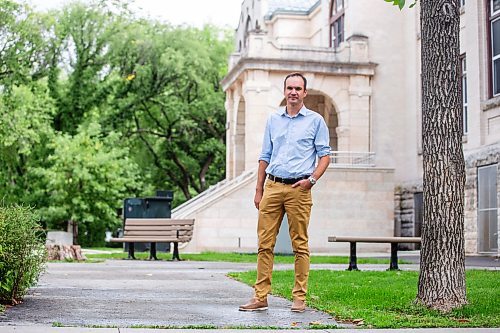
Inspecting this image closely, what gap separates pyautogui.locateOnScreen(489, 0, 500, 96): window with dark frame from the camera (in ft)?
92.9

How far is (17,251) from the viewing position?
848 cm

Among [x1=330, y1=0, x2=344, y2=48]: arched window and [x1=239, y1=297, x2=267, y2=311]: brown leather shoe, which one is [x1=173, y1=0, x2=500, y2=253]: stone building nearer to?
[x1=330, y1=0, x2=344, y2=48]: arched window

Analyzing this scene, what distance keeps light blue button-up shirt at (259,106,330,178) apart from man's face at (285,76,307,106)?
0.44 ft

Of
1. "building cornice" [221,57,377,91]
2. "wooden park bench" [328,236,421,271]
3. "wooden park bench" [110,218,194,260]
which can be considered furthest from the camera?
"building cornice" [221,57,377,91]

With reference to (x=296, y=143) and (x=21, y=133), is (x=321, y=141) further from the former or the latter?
(x=21, y=133)

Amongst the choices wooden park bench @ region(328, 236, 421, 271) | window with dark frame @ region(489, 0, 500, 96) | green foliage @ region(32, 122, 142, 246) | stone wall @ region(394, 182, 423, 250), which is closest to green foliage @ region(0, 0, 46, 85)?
green foliage @ region(32, 122, 142, 246)

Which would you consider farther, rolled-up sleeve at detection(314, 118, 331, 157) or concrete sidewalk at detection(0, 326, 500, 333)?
rolled-up sleeve at detection(314, 118, 331, 157)

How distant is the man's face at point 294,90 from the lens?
27.9ft

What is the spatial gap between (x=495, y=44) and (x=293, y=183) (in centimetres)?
2168

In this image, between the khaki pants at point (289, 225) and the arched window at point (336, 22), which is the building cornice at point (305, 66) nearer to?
the arched window at point (336, 22)

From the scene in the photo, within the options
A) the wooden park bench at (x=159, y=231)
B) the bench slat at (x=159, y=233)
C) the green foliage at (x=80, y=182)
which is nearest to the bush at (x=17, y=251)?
the wooden park bench at (x=159, y=231)

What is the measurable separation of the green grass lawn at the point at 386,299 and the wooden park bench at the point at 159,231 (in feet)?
23.1

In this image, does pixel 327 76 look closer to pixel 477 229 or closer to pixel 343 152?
pixel 343 152

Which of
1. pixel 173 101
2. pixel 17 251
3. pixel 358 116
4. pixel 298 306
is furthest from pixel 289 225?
pixel 173 101
